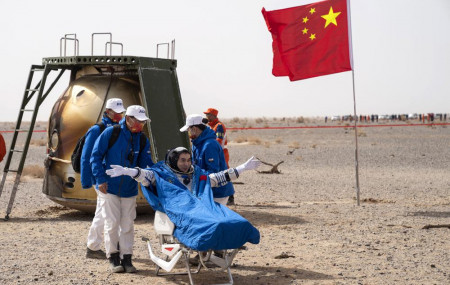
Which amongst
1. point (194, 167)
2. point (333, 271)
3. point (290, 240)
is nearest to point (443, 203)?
point (290, 240)

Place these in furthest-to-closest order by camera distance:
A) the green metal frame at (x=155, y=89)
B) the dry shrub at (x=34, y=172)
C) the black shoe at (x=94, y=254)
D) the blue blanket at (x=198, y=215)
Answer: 1. the dry shrub at (x=34, y=172)
2. the green metal frame at (x=155, y=89)
3. the black shoe at (x=94, y=254)
4. the blue blanket at (x=198, y=215)

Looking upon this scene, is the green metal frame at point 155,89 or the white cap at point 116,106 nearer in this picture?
the white cap at point 116,106

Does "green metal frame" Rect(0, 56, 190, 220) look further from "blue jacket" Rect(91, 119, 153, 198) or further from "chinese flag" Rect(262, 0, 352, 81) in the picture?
"blue jacket" Rect(91, 119, 153, 198)

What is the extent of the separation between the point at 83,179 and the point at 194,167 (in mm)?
1623

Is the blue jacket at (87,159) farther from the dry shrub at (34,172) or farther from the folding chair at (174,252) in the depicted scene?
the dry shrub at (34,172)

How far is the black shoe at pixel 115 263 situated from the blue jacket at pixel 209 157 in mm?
1383

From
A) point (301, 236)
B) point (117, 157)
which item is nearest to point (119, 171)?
point (117, 157)

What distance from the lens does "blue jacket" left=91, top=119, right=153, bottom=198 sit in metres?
8.02

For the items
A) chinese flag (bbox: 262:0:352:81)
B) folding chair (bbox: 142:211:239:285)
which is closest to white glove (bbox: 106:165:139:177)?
folding chair (bbox: 142:211:239:285)

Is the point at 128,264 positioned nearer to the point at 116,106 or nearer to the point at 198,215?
the point at 198,215

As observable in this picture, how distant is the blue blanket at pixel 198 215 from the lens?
6.61m

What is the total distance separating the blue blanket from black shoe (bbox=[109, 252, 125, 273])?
112 centimetres

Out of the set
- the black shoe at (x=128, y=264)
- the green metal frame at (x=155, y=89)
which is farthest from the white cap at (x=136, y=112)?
the green metal frame at (x=155, y=89)

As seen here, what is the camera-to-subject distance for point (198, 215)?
6.86 meters
